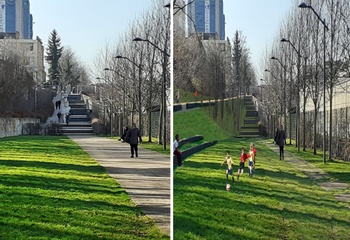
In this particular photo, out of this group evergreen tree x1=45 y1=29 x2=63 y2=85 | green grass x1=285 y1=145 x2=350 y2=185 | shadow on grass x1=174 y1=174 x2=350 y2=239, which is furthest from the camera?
evergreen tree x1=45 y1=29 x2=63 y2=85

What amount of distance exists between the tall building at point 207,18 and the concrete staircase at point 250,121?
0.89ft

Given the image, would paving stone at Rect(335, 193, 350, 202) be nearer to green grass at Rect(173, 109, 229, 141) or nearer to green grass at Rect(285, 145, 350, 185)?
green grass at Rect(285, 145, 350, 185)

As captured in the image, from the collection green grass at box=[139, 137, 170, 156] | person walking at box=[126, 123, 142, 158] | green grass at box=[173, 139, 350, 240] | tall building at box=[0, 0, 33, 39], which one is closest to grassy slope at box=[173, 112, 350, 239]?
green grass at box=[173, 139, 350, 240]

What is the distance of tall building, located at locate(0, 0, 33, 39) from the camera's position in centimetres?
245

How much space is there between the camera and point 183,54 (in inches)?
68.1

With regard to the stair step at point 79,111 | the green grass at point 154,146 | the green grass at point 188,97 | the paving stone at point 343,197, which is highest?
the green grass at point 188,97

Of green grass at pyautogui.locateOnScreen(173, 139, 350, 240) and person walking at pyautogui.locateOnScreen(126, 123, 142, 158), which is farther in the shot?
person walking at pyautogui.locateOnScreen(126, 123, 142, 158)

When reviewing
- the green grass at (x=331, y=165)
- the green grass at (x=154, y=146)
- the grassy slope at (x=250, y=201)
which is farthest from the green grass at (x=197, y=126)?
the green grass at (x=154, y=146)

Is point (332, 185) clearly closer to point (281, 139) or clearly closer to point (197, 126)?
point (281, 139)

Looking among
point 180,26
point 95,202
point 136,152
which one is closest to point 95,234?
point 95,202

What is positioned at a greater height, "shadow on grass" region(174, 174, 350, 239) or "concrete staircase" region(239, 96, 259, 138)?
"concrete staircase" region(239, 96, 259, 138)

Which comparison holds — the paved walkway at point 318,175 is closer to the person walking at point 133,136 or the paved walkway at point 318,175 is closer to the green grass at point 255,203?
the green grass at point 255,203

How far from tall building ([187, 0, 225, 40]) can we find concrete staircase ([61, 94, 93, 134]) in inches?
43.9

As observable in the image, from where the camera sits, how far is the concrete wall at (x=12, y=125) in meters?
2.52
